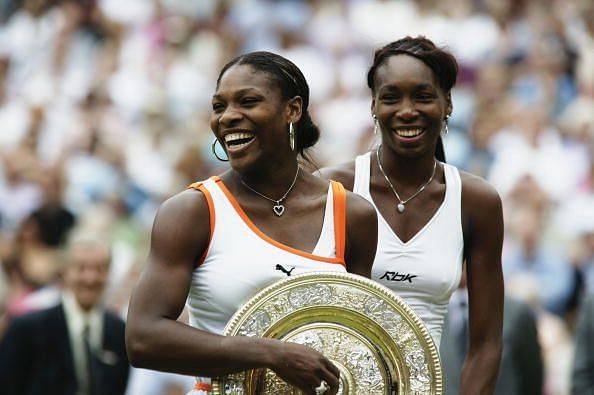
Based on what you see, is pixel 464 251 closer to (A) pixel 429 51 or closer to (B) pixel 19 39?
(A) pixel 429 51

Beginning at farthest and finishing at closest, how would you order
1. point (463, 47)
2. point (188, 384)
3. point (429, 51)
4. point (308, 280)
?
1. point (463, 47)
2. point (188, 384)
3. point (429, 51)
4. point (308, 280)

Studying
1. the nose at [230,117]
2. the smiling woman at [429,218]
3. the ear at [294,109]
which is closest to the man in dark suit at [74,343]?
the smiling woman at [429,218]

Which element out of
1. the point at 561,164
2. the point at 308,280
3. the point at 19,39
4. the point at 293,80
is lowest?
the point at 308,280

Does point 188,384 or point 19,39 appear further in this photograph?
point 19,39

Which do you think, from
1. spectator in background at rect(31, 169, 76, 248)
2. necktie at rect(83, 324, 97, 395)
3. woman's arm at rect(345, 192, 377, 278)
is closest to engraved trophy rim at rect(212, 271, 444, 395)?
woman's arm at rect(345, 192, 377, 278)

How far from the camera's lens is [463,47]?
15422 mm

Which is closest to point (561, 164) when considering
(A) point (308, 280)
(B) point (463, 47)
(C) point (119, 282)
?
(B) point (463, 47)

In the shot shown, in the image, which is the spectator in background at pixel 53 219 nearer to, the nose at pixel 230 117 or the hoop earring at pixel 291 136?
the hoop earring at pixel 291 136

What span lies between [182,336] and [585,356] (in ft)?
12.3

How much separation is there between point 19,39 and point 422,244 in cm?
1152

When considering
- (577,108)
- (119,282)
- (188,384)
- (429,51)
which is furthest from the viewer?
(577,108)

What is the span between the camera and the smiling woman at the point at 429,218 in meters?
5.38

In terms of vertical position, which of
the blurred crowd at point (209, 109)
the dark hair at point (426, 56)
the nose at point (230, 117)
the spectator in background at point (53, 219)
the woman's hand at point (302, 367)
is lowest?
the woman's hand at point (302, 367)

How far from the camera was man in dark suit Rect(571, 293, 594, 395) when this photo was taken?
7730 millimetres
